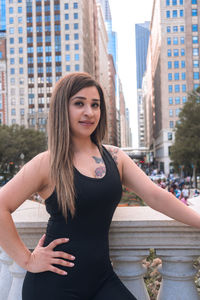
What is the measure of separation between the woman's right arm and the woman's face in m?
0.32

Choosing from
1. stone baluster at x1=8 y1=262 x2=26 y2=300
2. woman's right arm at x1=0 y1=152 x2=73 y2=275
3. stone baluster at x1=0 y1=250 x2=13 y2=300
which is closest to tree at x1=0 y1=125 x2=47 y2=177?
stone baluster at x1=0 y1=250 x2=13 y2=300

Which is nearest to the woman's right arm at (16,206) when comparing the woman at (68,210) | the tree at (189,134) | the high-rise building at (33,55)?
the woman at (68,210)

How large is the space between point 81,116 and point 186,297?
1.49 metres

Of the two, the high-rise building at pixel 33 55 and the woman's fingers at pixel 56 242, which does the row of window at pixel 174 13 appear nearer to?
the high-rise building at pixel 33 55

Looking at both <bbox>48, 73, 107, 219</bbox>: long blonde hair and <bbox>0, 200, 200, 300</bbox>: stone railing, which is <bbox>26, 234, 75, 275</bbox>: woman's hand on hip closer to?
<bbox>48, 73, 107, 219</bbox>: long blonde hair

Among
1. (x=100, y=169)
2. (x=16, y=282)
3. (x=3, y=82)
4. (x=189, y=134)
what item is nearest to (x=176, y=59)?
(x=189, y=134)

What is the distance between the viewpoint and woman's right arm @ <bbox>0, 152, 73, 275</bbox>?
193cm

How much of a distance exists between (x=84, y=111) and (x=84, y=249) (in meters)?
0.89

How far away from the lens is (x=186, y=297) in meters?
2.27

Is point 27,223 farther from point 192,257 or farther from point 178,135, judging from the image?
point 178,135

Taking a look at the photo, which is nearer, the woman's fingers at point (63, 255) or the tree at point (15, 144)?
the woman's fingers at point (63, 255)

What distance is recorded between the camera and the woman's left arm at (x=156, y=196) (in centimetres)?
216

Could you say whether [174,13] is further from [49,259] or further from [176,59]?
[49,259]

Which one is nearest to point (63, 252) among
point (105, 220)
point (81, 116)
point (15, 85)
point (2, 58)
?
point (105, 220)
